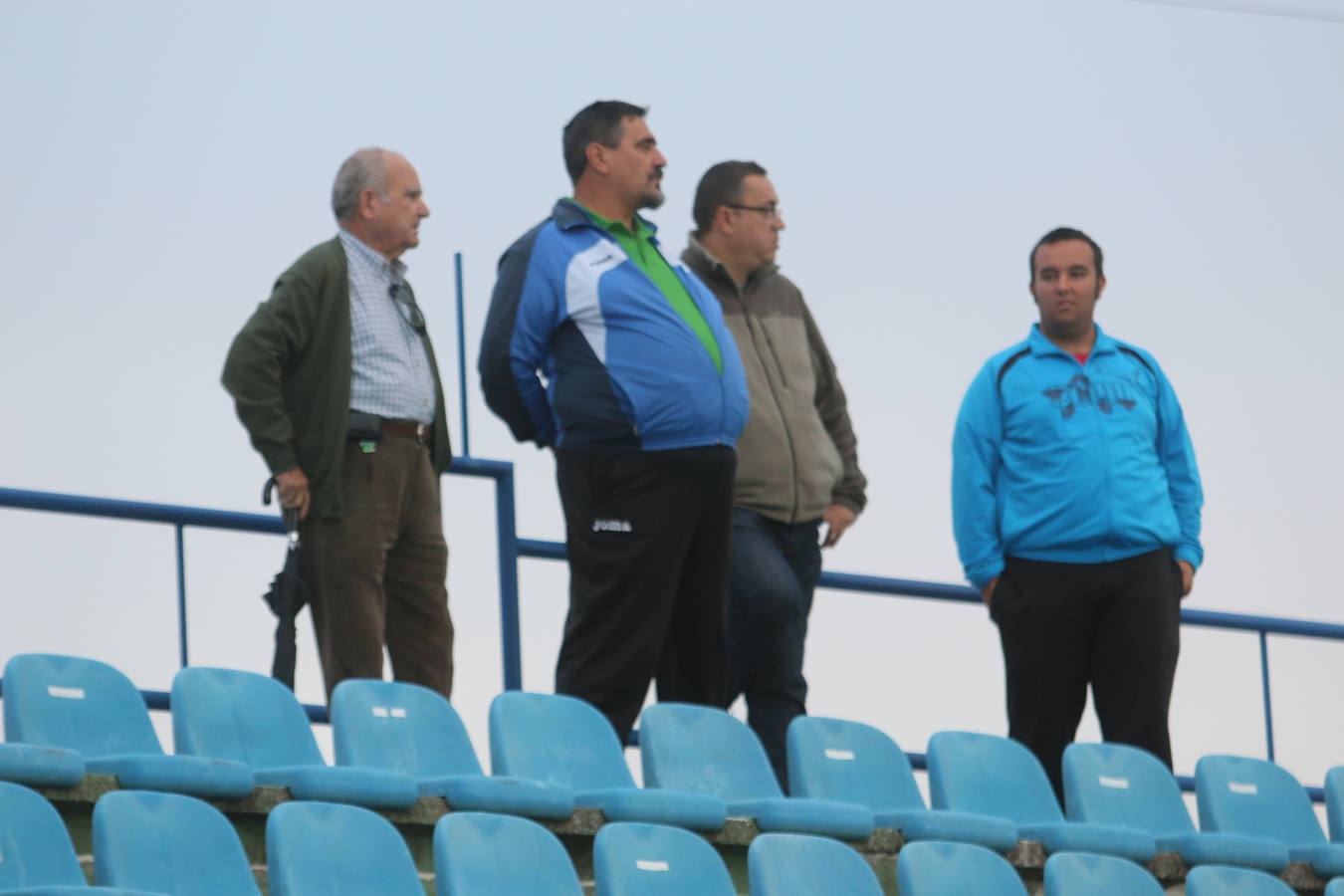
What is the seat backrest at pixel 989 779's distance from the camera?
4.82 m

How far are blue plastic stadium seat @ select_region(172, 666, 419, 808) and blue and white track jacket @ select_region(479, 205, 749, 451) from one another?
2.74 ft

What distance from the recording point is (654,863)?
3.72m

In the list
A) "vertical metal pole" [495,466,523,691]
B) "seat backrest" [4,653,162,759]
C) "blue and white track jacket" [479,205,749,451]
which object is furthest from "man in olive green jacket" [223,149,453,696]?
"seat backrest" [4,653,162,759]

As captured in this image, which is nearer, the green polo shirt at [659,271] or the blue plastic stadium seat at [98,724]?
the blue plastic stadium seat at [98,724]

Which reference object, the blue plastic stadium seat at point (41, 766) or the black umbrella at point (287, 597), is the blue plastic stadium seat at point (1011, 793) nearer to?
the black umbrella at point (287, 597)

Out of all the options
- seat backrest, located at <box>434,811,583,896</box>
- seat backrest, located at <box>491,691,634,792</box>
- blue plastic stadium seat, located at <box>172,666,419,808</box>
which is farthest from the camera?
seat backrest, located at <box>491,691,634,792</box>

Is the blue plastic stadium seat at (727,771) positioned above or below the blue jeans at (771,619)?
below

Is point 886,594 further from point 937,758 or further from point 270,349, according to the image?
point 270,349

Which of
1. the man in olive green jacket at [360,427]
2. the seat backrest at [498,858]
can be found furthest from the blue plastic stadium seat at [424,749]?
the man in olive green jacket at [360,427]

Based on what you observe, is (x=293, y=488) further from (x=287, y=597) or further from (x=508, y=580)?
(x=508, y=580)

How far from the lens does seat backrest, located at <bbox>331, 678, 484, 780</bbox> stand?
4.13 metres

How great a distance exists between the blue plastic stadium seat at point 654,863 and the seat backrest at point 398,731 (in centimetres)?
49

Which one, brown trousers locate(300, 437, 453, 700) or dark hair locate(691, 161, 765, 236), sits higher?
dark hair locate(691, 161, 765, 236)

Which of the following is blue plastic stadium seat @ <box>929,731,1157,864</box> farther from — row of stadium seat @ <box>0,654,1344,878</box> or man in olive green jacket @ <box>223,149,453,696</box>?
man in olive green jacket @ <box>223,149,453,696</box>
